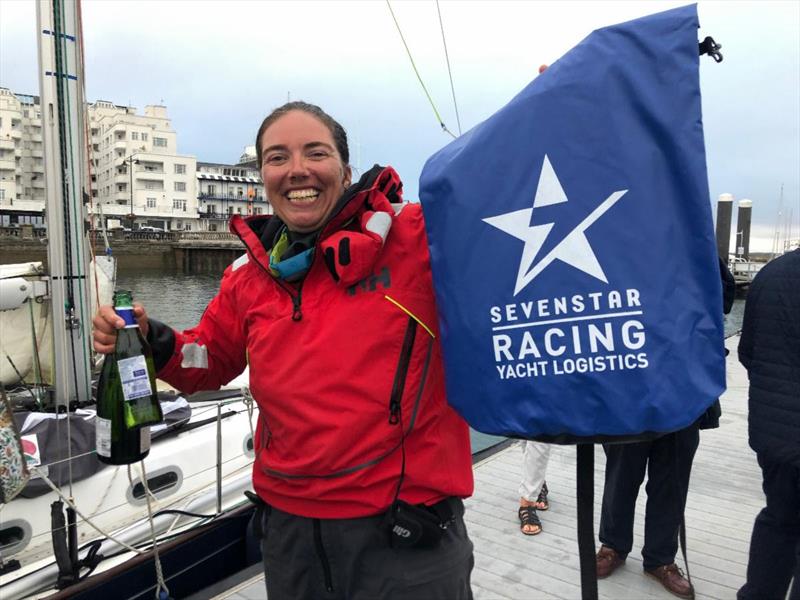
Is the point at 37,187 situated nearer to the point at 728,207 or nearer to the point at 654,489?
the point at 728,207

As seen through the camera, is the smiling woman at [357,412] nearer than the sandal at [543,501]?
Yes

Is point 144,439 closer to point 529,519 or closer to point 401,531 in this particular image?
point 401,531

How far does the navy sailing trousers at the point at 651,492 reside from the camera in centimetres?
284

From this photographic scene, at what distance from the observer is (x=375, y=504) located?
1.33 m

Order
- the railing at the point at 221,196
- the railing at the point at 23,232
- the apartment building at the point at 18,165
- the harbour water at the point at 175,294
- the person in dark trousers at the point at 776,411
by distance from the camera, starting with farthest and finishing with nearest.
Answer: the railing at the point at 221,196, the apartment building at the point at 18,165, the railing at the point at 23,232, the harbour water at the point at 175,294, the person in dark trousers at the point at 776,411

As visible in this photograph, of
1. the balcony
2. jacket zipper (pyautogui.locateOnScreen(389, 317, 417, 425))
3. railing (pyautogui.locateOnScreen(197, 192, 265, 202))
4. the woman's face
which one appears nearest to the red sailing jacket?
A: jacket zipper (pyautogui.locateOnScreen(389, 317, 417, 425))

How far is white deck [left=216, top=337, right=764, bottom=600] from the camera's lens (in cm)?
297

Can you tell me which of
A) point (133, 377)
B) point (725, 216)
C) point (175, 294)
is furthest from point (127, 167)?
point (133, 377)

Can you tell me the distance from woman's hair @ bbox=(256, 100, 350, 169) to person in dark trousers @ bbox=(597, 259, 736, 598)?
6.93ft

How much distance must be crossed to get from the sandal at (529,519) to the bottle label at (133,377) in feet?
9.13

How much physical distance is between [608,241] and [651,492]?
92.9 inches

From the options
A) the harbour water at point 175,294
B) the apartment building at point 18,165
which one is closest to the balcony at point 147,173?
the apartment building at point 18,165

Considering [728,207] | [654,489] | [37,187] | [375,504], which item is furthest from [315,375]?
[37,187]

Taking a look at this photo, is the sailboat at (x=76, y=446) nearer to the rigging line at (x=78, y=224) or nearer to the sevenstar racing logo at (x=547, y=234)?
the rigging line at (x=78, y=224)
